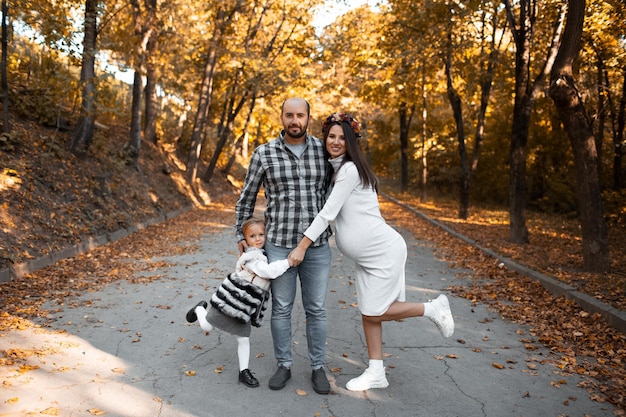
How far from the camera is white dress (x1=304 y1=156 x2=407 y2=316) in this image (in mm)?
4223

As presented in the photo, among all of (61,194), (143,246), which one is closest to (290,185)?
(143,246)

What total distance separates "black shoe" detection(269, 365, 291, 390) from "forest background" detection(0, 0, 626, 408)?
2.51 metres

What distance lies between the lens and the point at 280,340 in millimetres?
4414

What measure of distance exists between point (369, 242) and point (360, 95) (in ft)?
74.7

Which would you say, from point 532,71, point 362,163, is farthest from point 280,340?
point 532,71

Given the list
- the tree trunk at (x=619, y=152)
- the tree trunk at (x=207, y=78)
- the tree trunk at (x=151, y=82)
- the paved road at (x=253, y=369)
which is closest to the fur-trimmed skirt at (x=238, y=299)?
the paved road at (x=253, y=369)

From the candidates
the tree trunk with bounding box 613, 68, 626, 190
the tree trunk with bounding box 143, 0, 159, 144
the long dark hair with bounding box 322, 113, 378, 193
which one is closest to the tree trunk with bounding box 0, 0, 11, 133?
the tree trunk with bounding box 143, 0, 159, 144

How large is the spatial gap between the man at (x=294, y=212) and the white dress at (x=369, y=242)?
0.65ft

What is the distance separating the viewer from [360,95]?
86.1 feet

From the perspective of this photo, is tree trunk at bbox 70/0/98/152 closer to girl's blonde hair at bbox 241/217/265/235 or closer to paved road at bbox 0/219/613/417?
paved road at bbox 0/219/613/417

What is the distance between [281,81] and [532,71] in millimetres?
9791

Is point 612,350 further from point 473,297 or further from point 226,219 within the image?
point 226,219

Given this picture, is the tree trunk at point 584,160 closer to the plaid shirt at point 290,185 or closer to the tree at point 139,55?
the plaid shirt at point 290,185

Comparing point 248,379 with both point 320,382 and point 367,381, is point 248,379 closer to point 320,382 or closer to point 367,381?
point 320,382
